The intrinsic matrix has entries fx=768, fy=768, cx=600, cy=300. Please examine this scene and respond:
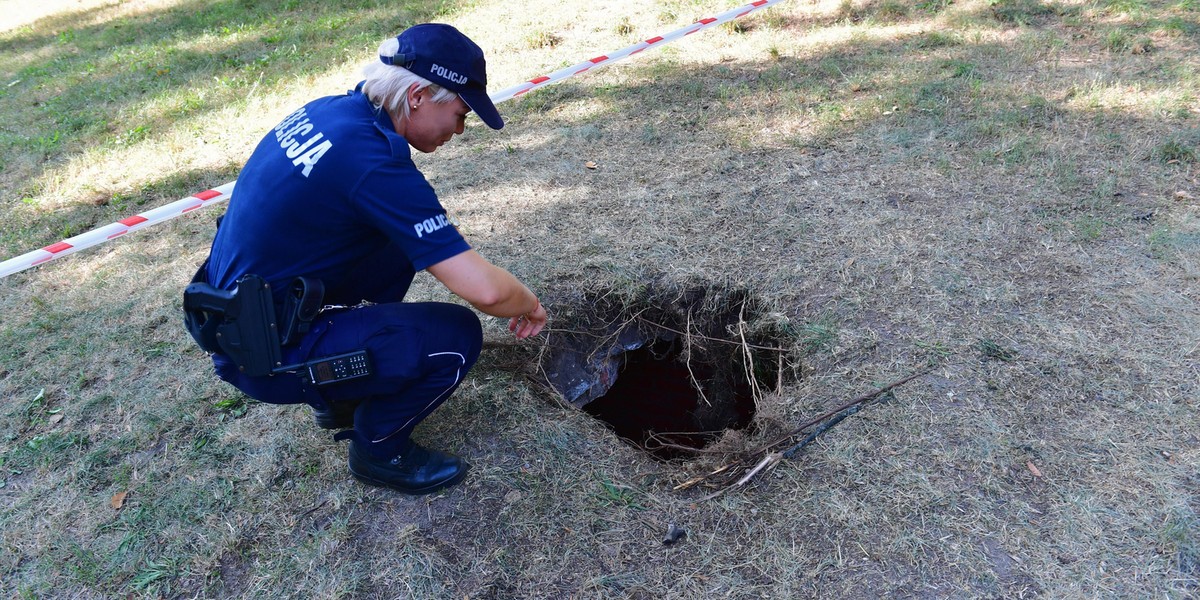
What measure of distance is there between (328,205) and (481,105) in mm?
554

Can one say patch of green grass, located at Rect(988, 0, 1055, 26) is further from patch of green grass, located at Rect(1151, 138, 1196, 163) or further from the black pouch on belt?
the black pouch on belt

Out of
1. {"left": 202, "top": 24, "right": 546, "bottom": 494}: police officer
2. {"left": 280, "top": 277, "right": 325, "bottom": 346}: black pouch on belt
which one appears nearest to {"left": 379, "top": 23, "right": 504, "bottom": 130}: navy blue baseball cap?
{"left": 202, "top": 24, "right": 546, "bottom": 494}: police officer

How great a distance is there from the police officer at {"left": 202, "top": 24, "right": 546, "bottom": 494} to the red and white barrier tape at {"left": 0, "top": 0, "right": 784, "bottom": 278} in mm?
2154

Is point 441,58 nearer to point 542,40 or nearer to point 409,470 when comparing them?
point 409,470

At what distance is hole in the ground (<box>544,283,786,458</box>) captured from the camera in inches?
144

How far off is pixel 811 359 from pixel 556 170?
2310 millimetres

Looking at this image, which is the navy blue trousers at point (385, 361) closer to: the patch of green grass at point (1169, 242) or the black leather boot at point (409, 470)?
the black leather boot at point (409, 470)

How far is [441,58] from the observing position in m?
2.23

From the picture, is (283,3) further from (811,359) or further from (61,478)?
(811,359)

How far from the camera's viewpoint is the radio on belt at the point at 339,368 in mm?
2393

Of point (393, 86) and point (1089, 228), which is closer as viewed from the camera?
point (393, 86)

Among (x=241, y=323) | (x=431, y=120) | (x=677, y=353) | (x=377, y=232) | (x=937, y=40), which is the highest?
(x=431, y=120)

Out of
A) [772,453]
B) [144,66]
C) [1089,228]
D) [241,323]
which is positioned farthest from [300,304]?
[144,66]

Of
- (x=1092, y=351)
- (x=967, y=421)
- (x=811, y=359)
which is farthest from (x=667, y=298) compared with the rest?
(x=1092, y=351)
